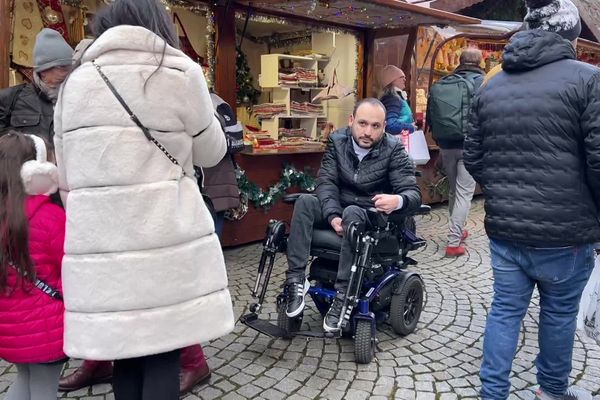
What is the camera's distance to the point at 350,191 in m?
3.59

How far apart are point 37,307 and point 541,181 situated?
6.95 ft

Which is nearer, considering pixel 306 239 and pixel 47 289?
pixel 47 289

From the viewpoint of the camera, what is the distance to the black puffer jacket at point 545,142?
2281 millimetres

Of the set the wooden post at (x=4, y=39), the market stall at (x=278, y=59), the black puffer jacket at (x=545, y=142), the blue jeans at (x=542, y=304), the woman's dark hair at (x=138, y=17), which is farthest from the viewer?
the market stall at (x=278, y=59)

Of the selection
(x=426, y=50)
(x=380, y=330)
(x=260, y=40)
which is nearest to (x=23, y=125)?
(x=380, y=330)

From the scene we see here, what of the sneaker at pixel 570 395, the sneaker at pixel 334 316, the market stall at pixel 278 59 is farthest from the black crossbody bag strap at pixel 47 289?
the market stall at pixel 278 59

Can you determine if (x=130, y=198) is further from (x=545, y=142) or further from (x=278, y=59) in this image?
(x=278, y=59)

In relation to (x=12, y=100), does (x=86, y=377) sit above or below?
below

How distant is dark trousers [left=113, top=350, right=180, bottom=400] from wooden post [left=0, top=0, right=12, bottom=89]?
2.90m

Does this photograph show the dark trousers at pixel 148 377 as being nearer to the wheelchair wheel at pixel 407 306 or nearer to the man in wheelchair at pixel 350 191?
the man in wheelchair at pixel 350 191

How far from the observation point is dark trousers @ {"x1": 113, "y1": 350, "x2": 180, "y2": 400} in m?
1.83

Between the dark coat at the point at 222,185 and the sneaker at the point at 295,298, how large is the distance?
2.16ft

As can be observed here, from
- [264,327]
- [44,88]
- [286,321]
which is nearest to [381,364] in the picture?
[286,321]

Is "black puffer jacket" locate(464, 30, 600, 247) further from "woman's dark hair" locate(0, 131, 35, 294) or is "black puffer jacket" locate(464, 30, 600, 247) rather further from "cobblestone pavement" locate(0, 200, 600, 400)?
"woman's dark hair" locate(0, 131, 35, 294)
